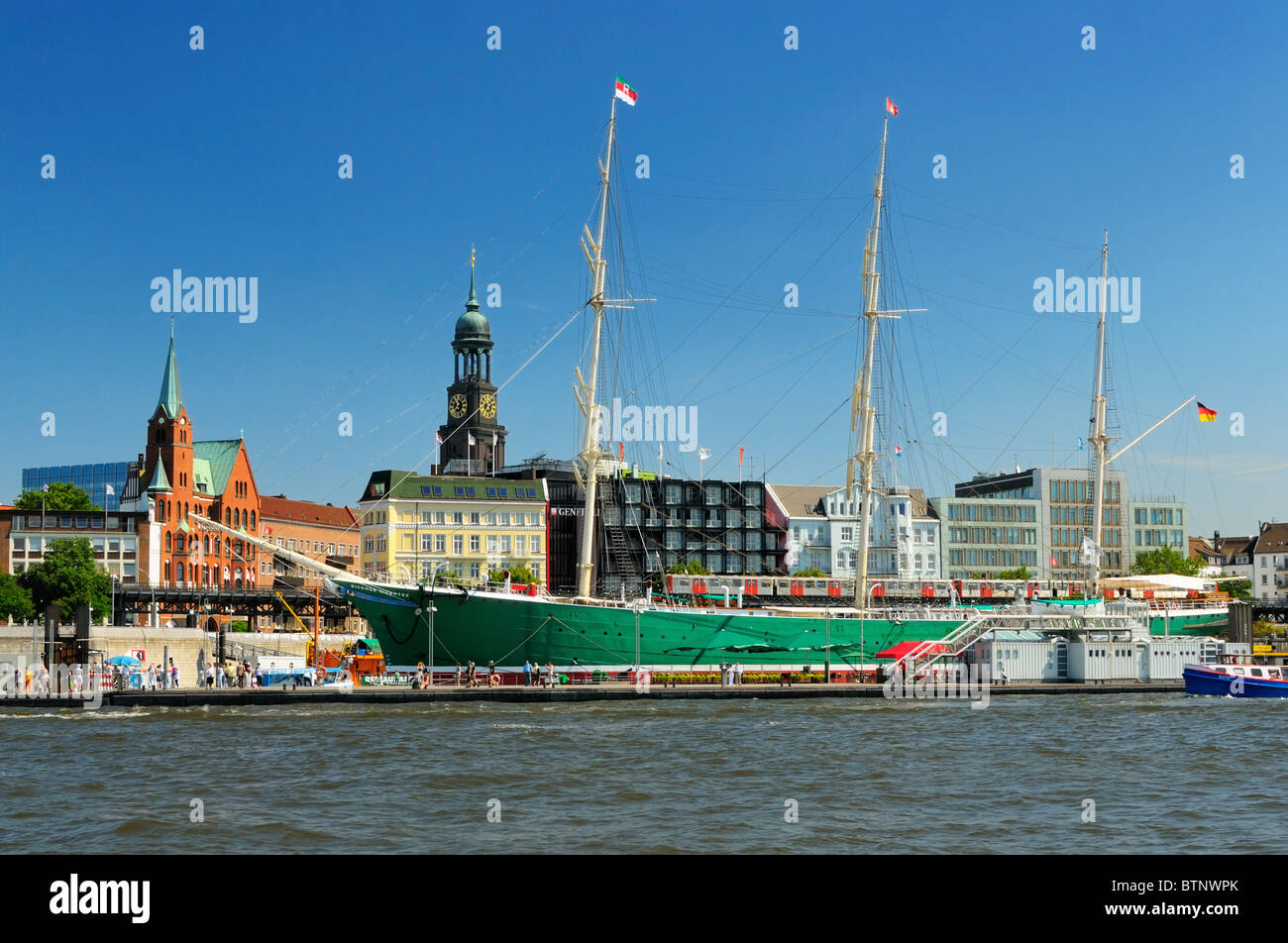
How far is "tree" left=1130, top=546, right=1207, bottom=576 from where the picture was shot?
415ft

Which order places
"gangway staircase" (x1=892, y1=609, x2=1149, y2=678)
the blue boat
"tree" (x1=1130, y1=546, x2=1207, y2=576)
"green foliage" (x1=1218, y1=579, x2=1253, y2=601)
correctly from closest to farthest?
the blue boat
"gangway staircase" (x1=892, y1=609, x2=1149, y2=678)
"tree" (x1=1130, y1=546, x2=1207, y2=576)
"green foliage" (x1=1218, y1=579, x2=1253, y2=601)

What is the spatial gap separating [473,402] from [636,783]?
433ft

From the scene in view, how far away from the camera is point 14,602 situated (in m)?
97.4

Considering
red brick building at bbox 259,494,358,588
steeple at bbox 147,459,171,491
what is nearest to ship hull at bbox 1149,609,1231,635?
red brick building at bbox 259,494,358,588

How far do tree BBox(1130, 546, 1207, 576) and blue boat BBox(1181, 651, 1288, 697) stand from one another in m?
62.2

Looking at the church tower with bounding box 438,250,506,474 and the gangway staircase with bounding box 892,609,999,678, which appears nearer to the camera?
the gangway staircase with bounding box 892,609,999,678

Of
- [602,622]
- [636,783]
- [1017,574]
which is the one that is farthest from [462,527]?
[636,783]

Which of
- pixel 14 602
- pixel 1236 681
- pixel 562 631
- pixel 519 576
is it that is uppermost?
pixel 519 576

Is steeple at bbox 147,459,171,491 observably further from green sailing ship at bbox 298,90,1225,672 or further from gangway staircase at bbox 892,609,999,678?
gangway staircase at bbox 892,609,999,678

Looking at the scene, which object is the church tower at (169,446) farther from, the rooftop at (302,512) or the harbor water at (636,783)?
the harbor water at (636,783)

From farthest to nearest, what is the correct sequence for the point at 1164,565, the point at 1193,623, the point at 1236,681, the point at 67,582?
the point at 1164,565 → the point at 67,582 → the point at 1193,623 → the point at 1236,681

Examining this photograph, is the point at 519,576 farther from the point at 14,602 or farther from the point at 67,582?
the point at 14,602

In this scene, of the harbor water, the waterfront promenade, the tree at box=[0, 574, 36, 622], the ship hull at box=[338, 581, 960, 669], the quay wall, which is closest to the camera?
the harbor water

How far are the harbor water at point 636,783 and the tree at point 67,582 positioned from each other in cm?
5031
